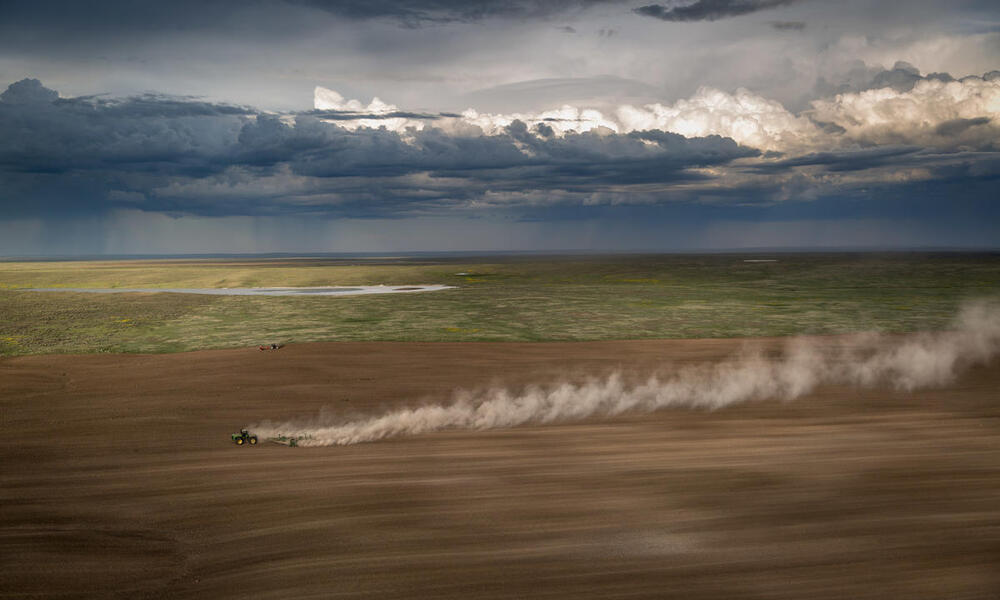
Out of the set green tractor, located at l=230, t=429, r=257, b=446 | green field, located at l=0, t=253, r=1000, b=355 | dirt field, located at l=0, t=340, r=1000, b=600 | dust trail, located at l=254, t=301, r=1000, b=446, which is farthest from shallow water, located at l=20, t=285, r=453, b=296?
green tractor, located at l=230, t=429, r=257, b=446

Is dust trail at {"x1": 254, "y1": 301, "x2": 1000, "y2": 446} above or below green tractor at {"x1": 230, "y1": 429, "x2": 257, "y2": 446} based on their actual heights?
below

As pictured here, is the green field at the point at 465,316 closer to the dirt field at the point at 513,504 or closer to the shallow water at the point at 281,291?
the shallow water at the point at 281,291

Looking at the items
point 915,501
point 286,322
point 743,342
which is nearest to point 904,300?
point 743,342

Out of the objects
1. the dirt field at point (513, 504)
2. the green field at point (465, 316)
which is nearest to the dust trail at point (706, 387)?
the dirt field at point (513, 504)

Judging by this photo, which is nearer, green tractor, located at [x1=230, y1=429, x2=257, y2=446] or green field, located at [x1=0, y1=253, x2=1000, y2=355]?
green tractor, located at [x1=230, y1=429, x2=257, y2=446]

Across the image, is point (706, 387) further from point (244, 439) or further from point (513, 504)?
point (244, 439)

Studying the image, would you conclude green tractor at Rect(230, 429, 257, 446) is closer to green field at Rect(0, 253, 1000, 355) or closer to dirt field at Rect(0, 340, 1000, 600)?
dirt field at Rect(0, 340, 1000, 600)
